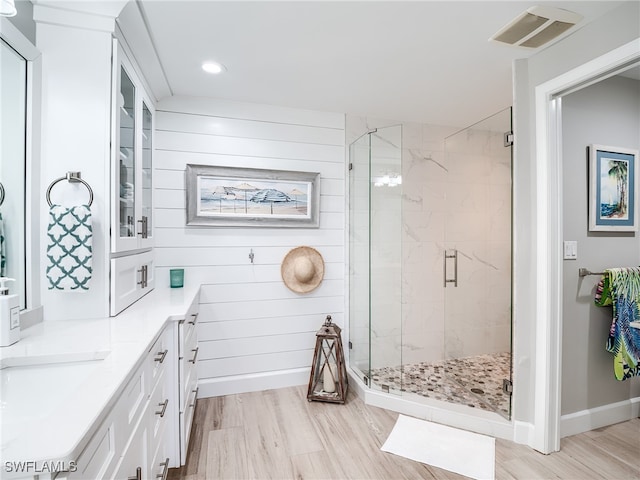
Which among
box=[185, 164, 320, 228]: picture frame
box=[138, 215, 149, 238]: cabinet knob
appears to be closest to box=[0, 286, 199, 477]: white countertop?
box=[138, 215, 149, 238]: cabinet knob

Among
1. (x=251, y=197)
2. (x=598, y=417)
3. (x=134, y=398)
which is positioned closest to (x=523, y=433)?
(x=598, y=417)

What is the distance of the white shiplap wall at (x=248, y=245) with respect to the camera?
251 cm

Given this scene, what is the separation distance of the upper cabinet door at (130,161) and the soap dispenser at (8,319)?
1.50ft

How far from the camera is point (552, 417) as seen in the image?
6.25ft

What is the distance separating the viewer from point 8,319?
1.15 m

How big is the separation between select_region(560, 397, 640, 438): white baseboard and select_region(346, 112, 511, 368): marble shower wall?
752 millimetres

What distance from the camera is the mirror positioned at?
4.39 feet

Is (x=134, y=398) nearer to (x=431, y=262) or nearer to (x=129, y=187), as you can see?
(x=129, y=187)

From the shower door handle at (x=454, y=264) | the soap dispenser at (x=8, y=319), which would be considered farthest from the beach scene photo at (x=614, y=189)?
the soap dispenser at (x=8, y=319)

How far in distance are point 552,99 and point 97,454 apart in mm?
2569

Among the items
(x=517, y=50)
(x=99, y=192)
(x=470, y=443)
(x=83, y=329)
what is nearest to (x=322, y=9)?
(x=517, y=50)

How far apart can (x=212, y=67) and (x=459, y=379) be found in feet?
10.1

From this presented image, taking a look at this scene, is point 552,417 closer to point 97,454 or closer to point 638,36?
point 638,36

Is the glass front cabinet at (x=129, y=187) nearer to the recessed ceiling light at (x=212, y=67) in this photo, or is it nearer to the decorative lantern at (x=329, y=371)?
the recessed ceiling light at (x=212, y=67)
